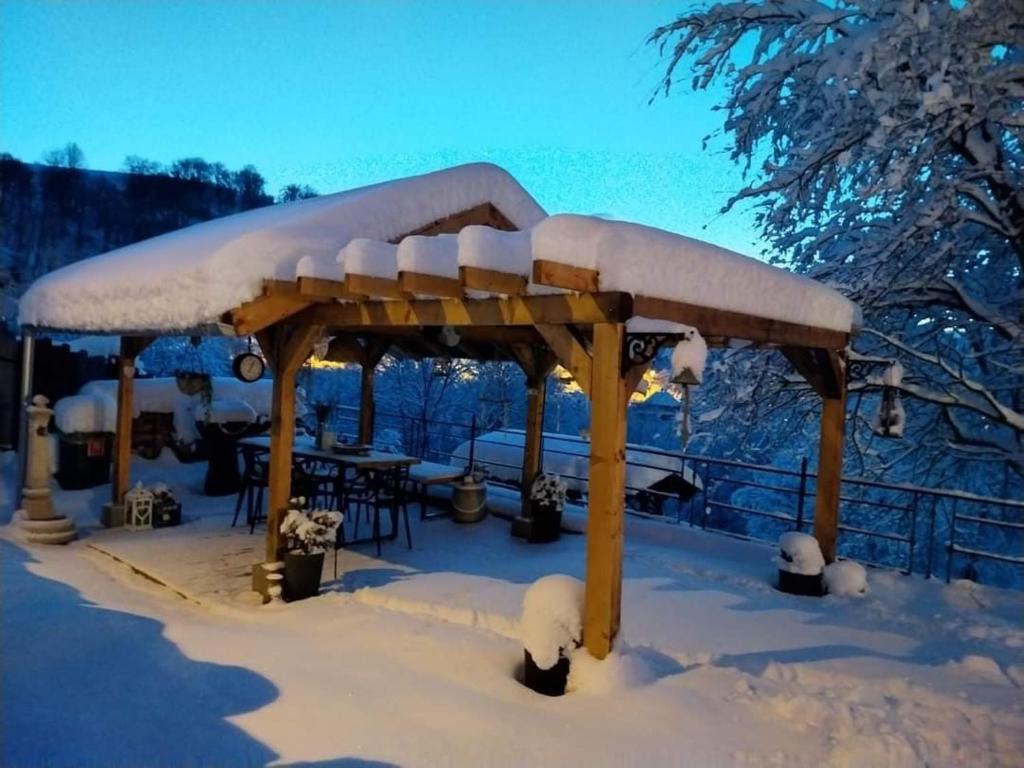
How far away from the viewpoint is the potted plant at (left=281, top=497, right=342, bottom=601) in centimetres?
478

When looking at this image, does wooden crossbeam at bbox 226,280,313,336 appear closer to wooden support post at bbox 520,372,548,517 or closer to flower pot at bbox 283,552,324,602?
flower pot at bbox 283,552,324,602

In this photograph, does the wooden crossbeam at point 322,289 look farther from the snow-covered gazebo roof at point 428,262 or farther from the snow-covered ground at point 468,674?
the snow-covered ground at point 468,674

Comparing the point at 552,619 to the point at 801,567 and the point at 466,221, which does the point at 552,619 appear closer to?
the point at 801,567

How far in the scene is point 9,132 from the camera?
2311 mm

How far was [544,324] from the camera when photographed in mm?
3713

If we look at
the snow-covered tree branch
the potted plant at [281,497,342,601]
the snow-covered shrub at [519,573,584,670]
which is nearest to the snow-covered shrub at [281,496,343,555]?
the potted plant at [281,497,342,601]

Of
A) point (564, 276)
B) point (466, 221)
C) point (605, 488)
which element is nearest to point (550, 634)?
point (605, 488)

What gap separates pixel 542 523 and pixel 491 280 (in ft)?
13.3

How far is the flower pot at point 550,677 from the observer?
329 cm

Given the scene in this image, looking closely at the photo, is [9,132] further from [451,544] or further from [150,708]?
[451,544]

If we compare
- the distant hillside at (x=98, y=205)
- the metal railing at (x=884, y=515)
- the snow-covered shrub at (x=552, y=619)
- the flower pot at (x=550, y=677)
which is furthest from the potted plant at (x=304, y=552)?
the distant hillside at (x=98, y=205)

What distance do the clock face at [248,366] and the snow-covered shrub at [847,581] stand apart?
5.29 meters

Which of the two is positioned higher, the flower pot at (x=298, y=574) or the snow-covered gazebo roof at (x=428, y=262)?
the snow-covered gazebo roof at (x=428, y=262)

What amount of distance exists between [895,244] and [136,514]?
782 centimetres
